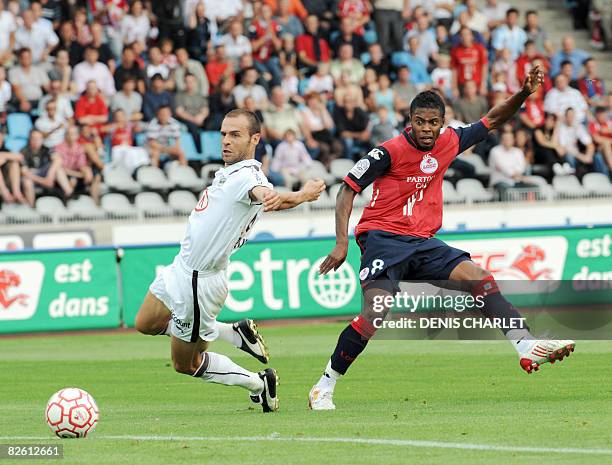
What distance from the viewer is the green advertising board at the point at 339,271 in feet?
62.7

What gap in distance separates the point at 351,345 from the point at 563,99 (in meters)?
17.3

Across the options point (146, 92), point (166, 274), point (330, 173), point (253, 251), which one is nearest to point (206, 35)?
point (146, 92)

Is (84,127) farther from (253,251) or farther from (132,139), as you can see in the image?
(253,251)

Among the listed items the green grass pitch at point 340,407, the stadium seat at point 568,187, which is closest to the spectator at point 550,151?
the stadium seat at point 568,187

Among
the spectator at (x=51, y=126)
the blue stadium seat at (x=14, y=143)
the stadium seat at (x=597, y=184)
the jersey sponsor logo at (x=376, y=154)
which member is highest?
the jersey sponsor logo at (x=376, y=154)

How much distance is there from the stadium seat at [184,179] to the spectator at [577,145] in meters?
7.51

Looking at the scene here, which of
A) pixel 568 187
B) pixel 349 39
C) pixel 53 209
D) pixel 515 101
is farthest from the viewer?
pixel 349 39

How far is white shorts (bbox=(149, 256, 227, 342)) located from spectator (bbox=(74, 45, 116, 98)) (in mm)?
13875

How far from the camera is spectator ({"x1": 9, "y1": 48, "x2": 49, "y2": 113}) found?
73.9 ft

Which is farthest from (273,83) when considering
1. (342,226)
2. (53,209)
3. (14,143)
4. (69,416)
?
(69,416)

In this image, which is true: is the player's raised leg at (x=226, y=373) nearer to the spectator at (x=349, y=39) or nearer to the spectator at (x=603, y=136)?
the spectator at (x=349, y=39)

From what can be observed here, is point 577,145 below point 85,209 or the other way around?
the other way around

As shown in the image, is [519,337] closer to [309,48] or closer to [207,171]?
[207,171]

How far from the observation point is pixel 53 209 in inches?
838
